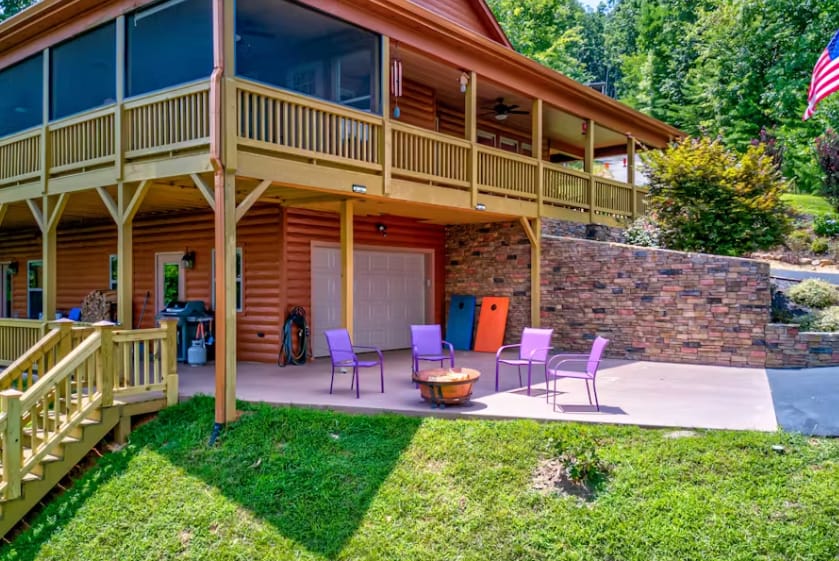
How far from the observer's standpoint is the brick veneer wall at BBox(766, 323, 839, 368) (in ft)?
30.2

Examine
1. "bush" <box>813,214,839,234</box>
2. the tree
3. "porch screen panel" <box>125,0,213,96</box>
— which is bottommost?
"bush" <box>813,214,839,234</box>

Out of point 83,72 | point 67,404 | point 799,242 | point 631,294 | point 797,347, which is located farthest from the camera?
point 799,242

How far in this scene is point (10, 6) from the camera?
24.3 metres

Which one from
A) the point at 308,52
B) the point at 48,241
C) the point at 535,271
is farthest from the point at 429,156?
the point at 48,241

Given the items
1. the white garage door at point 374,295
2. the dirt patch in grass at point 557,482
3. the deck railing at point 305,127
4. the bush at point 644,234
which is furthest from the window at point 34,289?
the dirt patch in grass at point 557,482

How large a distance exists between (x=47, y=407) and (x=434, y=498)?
14.0 feet

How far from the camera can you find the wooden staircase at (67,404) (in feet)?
20.2

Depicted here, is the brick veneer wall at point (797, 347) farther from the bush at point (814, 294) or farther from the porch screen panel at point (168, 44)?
the porch screen panel at point (168, 44)

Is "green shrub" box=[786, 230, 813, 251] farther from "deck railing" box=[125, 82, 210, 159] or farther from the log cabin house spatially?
"deck railing" box=[125, 82, 210, 159]

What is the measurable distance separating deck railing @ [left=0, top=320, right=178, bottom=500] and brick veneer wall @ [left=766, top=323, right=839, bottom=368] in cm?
865

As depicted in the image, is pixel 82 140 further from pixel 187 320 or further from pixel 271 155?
pixel 271 155

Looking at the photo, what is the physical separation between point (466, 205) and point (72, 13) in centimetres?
663

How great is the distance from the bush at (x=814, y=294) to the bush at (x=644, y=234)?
2.81m

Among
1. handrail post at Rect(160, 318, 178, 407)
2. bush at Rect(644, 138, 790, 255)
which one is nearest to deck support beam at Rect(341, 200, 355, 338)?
handrail post at Rect(160, 318, 178, 407)
